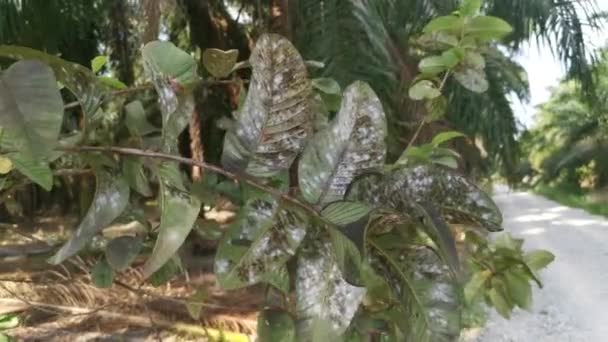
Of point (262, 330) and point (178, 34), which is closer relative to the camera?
point (262, 330)

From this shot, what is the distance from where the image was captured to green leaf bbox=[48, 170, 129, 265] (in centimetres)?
26

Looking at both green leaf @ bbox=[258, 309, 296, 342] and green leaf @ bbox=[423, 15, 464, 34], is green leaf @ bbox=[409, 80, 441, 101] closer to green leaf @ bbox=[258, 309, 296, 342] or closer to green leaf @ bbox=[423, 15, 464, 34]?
green leaf @ bbox=[423, 15, 464, 34]

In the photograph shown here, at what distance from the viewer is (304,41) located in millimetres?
1803

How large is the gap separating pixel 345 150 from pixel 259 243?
0.06m

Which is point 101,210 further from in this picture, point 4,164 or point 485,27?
point 485,27

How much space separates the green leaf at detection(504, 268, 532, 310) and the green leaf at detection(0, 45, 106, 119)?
1.05 feet

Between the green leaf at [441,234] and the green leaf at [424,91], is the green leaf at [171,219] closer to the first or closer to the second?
the green leaf at [441,234]

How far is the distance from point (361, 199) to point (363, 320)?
97 millimetres

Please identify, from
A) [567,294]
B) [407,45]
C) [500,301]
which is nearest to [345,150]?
[500,301]

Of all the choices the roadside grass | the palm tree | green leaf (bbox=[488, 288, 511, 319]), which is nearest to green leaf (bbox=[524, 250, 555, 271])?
green leaf (bbox=[488, 288, 511, 319])

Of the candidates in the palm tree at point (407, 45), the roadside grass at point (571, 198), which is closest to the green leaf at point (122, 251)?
the palm tree at point (407, 45)

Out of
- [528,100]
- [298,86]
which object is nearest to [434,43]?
[298,86]

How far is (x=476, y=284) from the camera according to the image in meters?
0.44

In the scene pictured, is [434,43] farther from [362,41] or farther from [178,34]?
[178,34]
